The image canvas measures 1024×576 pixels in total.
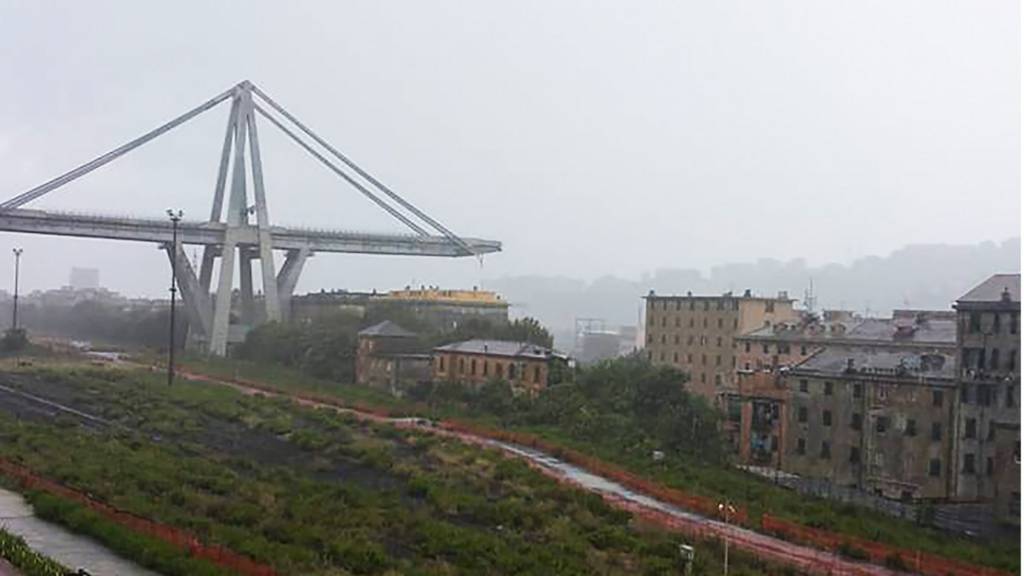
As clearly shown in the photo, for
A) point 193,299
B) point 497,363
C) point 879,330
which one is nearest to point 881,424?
point 879,330

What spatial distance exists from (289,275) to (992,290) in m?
12.5

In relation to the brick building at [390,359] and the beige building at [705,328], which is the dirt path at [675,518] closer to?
the brick building at [390,359]

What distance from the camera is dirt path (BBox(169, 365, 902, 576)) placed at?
18.4 feet

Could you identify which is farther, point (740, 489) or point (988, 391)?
point (740, 489)

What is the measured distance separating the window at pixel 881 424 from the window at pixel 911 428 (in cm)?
21

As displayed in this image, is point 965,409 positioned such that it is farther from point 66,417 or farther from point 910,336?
point 66,417

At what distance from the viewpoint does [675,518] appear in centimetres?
663

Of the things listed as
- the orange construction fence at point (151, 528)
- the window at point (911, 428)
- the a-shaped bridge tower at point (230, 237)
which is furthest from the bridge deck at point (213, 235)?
the window at point (911, 428)

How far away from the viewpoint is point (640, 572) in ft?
17.3

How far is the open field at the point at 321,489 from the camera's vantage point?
5352 millimetres

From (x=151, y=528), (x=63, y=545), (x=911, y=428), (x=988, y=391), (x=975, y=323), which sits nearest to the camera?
Result: (x=63, y=545)

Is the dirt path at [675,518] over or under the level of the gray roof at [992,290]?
under

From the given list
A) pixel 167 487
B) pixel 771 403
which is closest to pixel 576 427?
pixel 771 403

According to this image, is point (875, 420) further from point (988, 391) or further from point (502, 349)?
point (502, 349)
